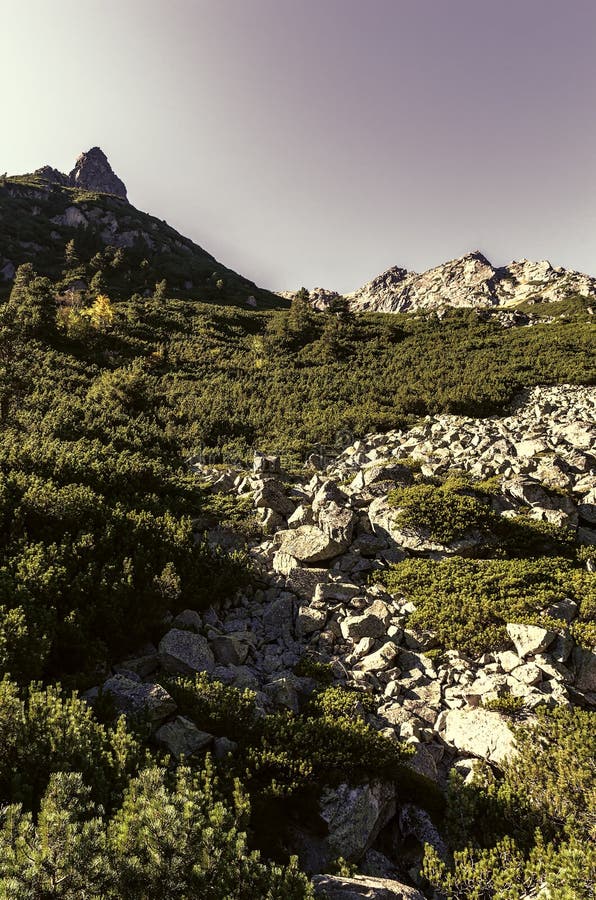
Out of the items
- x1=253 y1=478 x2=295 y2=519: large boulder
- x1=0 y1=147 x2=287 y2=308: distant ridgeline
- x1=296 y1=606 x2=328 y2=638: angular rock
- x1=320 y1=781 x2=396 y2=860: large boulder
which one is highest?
x1=0 y1=147 x2=287 y2=308: distant ridgeline

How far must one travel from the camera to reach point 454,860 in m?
4.82

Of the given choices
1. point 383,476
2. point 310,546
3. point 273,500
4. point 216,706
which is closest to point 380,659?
point 216,706

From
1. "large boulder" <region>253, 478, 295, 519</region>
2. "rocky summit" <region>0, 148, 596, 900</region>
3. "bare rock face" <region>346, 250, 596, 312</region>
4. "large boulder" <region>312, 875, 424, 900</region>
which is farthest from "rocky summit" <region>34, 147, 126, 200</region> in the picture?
"large boulder" <region>312, 875, 424, 900</region>

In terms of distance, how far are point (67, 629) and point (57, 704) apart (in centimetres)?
237

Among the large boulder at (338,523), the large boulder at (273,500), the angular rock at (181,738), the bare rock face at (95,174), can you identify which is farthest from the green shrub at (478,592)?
the bare rock face at (95,174)

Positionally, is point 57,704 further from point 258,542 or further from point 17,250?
point 17,250

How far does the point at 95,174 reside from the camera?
504 feet

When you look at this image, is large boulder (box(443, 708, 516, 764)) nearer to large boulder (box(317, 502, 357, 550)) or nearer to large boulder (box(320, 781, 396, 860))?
large boulder (box(320, 781, 396, 860))

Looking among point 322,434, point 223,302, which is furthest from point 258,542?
point 223,302

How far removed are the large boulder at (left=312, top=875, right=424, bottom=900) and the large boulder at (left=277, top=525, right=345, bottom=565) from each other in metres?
6.55

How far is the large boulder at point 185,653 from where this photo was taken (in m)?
7.35

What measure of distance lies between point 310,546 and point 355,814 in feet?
19.9

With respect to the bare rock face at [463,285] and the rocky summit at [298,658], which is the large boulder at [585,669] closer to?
the rocky summit at [298,658]

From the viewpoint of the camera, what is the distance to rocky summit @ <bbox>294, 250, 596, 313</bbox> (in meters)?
122
